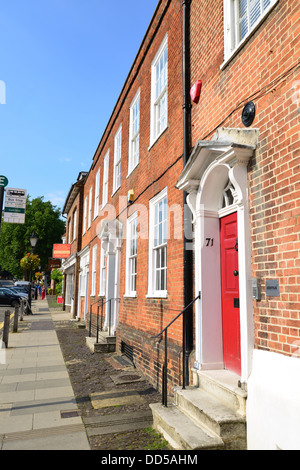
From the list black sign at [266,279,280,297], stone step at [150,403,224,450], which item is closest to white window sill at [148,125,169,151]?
black sign at [266,279,280,297]

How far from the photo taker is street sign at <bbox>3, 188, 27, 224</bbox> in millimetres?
5860

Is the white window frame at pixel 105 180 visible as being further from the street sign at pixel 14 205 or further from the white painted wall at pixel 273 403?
the white painted wall at pixel 273 403

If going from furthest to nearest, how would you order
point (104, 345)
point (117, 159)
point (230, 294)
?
point (117, 159) < point (104, 345) < point (230, 294)

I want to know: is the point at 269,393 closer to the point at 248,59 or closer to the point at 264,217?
the point at 264,217

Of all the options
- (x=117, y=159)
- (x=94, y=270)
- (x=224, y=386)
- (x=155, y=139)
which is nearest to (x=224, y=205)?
(x=224, y=386)

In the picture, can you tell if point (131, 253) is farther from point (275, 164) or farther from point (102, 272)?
point (275, 164)

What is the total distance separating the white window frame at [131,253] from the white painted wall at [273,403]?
5.43m

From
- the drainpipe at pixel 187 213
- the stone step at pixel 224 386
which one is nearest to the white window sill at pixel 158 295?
the drainpipe at pixel 187 213

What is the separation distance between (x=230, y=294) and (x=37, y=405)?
3427 mm

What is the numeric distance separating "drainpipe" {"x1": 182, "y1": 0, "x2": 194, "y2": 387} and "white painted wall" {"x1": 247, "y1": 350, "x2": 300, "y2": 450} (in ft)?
5.65

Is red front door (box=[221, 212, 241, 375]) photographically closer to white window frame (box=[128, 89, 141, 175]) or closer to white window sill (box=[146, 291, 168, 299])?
white window sill (box=[146, 291, 168, 299])

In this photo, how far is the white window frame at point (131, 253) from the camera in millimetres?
8664

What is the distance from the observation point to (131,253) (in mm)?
8953

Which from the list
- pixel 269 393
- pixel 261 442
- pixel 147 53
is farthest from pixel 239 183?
pixel 147 53
